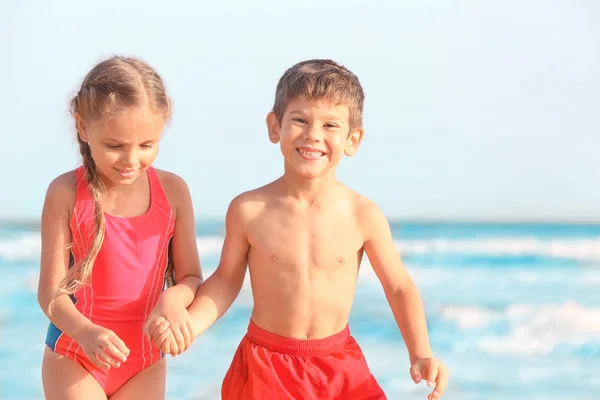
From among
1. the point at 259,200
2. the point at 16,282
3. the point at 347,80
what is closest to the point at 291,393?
the point at 259,200

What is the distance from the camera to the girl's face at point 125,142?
295 cm

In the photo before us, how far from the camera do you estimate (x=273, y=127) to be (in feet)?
10.1

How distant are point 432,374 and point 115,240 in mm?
1077

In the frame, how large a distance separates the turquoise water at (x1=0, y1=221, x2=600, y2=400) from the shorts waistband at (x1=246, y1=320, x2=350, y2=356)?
3.15m

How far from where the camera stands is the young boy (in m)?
2.99

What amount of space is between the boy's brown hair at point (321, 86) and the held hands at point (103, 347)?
836mm

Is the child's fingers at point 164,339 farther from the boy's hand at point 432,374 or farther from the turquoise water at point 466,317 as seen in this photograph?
the turquoise water at point 466,317

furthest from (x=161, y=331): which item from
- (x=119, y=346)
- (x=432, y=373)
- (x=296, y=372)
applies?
(x=432, y=373)

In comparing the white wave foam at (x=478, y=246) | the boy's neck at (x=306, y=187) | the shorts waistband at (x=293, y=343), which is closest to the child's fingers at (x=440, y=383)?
the shorts waistband at (x=293, y=343)

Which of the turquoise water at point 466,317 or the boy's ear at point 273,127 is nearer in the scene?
the boy's ear at point 273,127

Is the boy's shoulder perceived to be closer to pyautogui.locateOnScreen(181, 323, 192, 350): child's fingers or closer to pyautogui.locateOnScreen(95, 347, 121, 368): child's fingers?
pyautogui.locateOnScreen(181, 323, 192, 350): child's fingers

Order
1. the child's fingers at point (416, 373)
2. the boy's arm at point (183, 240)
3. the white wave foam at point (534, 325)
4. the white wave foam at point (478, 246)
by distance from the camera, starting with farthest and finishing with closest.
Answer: the white wave foam at point (478, 246) < the white wave foam at point (534, 325) < the boy's arm at point (183, 240) < the child's fingers at point (416, 373)

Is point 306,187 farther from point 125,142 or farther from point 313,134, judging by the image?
point 125,142

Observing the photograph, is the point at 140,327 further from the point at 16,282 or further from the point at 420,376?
the point at 16,282
